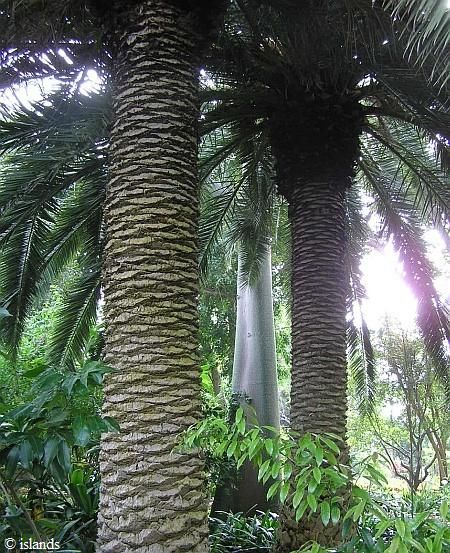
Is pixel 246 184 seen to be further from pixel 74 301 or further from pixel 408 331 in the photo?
pixel 408 331

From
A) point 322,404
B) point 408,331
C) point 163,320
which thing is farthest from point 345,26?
point 408,331

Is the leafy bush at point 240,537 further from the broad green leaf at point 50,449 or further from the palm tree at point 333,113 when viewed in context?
the broad green leaf at point 50,449

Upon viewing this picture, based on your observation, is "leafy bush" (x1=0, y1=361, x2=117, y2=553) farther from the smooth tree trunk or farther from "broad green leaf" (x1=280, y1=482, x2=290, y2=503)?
the smooth tree trunk

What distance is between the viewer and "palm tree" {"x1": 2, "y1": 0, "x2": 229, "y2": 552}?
11.9ft

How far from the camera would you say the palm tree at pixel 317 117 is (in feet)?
17.8

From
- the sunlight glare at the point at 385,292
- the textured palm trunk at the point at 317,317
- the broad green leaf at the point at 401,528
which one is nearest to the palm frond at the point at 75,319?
the textured palm trunk at the point at 317,317

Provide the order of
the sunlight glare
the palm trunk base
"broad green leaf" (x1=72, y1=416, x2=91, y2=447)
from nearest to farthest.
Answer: "broad green leaf" (x1=72, y1=416, x2=91, y2=447), the palm trunk base, the sunlight glare

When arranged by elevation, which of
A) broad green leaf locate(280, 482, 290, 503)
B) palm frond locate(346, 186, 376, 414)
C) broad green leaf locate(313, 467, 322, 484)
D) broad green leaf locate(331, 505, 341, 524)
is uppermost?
palm frond locate(346, 186, 376, 414)

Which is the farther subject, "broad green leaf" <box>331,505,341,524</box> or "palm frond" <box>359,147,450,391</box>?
"palm frond" <box>359,147,450,391</box>

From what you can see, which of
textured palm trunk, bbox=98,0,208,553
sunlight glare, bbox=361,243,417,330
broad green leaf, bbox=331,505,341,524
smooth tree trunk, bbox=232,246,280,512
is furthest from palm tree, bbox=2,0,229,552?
smooth tree trunk, bbox=232,246,280,512

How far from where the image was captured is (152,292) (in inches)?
157

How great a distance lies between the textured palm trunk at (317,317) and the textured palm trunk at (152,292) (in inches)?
81.9

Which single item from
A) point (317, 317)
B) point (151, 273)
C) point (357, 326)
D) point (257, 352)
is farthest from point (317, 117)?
point (257, 352)

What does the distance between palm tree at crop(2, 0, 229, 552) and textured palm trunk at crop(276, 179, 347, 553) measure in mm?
2081
